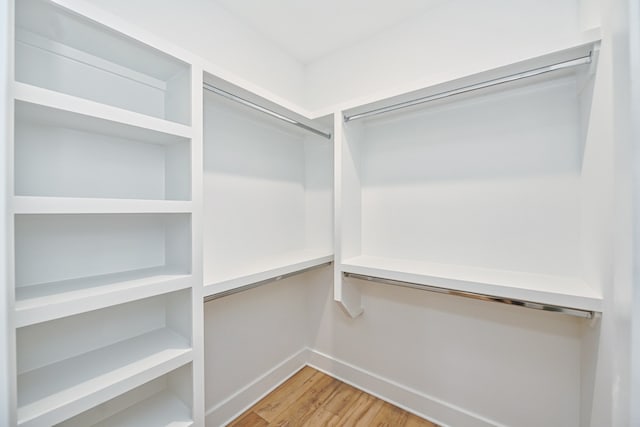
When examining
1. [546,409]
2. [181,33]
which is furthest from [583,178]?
[181,33]

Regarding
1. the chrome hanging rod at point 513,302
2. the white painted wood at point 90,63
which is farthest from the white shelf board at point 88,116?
the chrome hanging rod at point 513,302

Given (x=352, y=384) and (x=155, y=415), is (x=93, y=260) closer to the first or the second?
(x=155, y=415)

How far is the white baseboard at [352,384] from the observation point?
1.48m

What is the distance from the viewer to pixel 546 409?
1.27 metres

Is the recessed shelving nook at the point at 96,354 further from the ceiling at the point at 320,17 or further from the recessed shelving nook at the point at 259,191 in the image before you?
the ceiling at the point at 320,17

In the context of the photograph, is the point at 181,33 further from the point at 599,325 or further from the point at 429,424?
the point at 429,424

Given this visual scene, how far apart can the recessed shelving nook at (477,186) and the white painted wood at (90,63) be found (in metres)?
1.00

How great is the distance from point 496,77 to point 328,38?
48.4 inches

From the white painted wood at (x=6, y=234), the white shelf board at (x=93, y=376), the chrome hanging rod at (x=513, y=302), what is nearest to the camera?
the white painted wood at (x=6, y=234)

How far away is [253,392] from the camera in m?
1.71

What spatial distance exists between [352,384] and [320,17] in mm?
2607

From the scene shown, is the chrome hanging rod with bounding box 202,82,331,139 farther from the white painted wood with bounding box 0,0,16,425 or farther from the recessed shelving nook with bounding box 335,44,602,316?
the white painted wood with bounding box 0,0,16,425

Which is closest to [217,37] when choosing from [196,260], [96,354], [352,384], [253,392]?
[196,260]

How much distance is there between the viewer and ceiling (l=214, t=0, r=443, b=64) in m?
1.55
